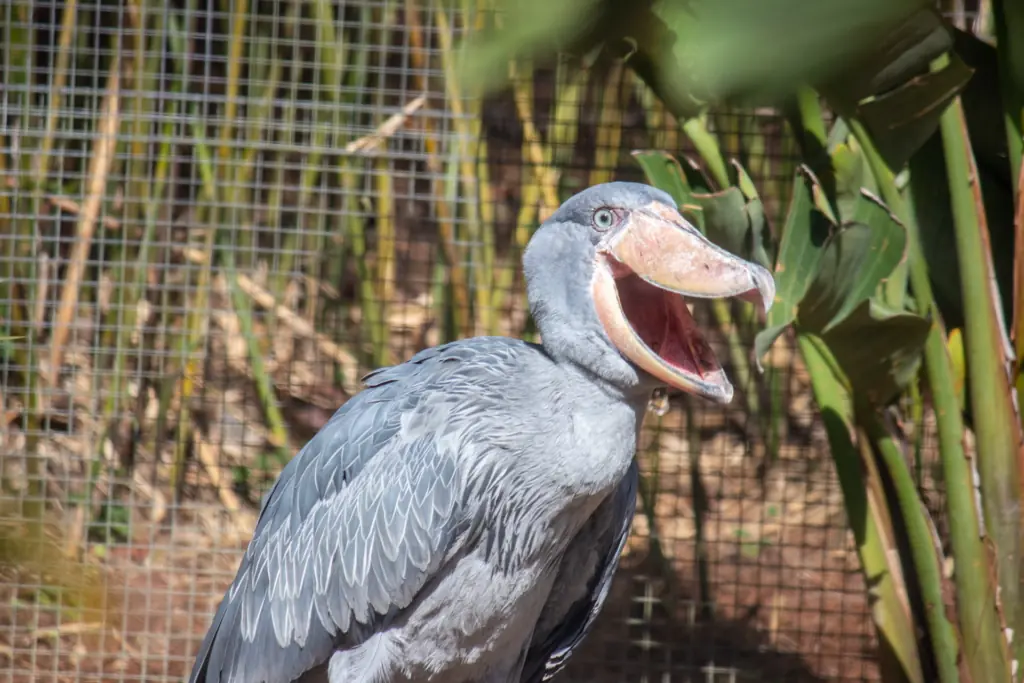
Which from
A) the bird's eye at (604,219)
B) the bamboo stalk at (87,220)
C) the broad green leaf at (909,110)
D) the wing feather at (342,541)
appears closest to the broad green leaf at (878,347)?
the broad green leaf at (909,110)

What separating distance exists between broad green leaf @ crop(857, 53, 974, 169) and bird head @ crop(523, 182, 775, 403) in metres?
0.59

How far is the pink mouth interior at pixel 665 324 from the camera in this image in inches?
56.6

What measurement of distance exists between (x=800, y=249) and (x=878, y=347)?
8.7 inches

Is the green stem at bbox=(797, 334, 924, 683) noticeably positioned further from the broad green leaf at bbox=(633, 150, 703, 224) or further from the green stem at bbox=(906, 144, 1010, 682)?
the broad green leaf at bbox=(633, 150, 703, 224)

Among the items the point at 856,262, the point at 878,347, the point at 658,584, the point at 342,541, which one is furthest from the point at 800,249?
the point at 658,584

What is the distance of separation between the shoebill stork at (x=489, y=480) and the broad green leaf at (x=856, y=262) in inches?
17.9

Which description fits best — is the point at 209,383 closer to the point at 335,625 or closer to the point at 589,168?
the point at 589,168

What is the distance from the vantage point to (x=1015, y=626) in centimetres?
191

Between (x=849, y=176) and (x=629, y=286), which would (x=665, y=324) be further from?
(x=849, y=176)

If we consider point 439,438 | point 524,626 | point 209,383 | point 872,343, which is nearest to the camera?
point 439,438

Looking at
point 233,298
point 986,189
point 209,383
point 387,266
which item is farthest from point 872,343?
point 209,383

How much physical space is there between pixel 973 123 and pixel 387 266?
1614 millimetres

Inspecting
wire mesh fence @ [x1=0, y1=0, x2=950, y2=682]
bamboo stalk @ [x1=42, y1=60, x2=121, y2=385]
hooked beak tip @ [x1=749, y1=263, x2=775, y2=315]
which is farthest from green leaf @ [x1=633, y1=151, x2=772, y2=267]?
bamboo stalk @ [x1=42, y1=60, x2=121, y2=385]

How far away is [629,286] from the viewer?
1557 millimetres
